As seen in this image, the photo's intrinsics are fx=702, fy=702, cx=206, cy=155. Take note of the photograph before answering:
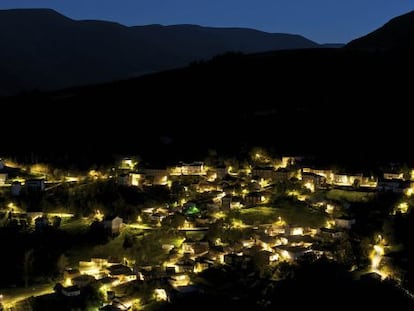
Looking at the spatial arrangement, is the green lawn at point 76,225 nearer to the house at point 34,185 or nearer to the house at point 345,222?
the house at point 34,185

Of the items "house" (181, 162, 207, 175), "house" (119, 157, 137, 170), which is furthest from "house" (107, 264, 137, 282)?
"house" (119, 157, 137, 170)

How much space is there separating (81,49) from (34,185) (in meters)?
67.1

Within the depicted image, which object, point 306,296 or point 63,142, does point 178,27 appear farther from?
point 306,296

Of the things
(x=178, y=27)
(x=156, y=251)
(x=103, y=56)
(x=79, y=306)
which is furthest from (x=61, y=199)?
(x=178, y=27)

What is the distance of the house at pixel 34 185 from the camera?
24.3 m

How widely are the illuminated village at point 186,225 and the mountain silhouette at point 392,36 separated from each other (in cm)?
3497

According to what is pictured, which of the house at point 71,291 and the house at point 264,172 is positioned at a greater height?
the house at point 264,172

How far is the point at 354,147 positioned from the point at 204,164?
249 inches

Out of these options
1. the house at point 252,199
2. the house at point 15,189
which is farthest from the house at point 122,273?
the house at point 15,189

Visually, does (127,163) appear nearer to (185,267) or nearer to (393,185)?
(185,267)

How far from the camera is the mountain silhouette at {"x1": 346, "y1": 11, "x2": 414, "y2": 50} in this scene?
59.3 metres

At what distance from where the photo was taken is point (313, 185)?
2480 centimetres

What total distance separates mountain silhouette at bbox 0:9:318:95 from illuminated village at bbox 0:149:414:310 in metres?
42.5

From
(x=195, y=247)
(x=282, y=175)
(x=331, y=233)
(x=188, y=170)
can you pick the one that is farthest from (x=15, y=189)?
(x=331, y=233)
